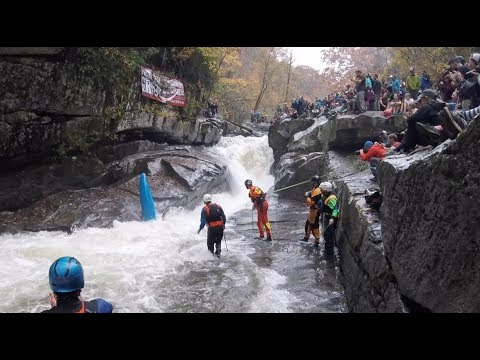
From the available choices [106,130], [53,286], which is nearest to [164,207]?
[106,130]

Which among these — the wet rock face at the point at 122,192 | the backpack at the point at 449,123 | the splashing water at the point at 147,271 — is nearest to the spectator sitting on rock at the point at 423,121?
the backpack at the point at 449,123

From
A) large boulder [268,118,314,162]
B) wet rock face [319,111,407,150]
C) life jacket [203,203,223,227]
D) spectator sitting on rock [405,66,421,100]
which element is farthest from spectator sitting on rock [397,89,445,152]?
large boulder [268,118,314,162]

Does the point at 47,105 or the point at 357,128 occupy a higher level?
the point at 47,105

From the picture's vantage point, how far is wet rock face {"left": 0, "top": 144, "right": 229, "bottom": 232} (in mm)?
11117

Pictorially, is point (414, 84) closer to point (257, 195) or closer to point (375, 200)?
point (257, 195)

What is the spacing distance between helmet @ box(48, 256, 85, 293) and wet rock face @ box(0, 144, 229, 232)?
8558 mm

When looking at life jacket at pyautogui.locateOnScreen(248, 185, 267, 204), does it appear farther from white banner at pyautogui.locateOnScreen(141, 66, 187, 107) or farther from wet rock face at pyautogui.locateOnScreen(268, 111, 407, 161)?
white banner at pyautogui.locateOnScreen(141, 66, 187, 107)

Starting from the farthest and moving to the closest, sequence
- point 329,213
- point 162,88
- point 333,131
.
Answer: point 333,131 < point 162,88 < point 329,213

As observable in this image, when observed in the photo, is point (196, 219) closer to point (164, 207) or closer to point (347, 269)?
point (164, 207)

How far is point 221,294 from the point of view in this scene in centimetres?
712

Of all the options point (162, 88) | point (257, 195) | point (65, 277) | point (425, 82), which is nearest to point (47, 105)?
point (162, 88)

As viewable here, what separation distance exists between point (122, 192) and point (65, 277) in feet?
33.5

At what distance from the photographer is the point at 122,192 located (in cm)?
1286

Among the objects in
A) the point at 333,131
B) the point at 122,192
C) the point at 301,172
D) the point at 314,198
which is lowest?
the point at 122,192
